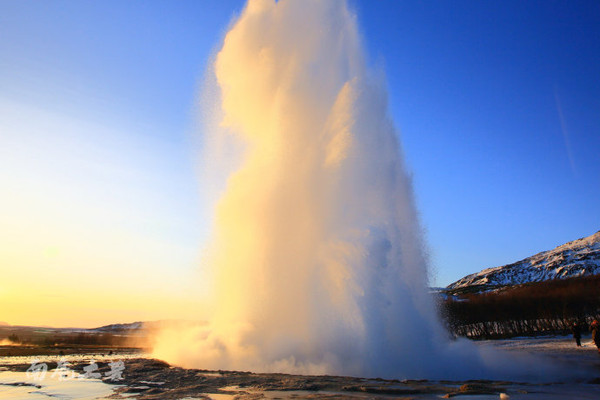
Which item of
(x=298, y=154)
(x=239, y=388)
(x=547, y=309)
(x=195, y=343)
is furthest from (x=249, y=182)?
(x=547, y=309)

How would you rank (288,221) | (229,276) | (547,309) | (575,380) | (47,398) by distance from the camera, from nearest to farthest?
1. (47,398)
2. (575,380)
3. (288,221)
4. (229,276)
5. (547,309)

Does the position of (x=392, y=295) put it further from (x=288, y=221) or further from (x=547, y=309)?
(x=547, y=309)

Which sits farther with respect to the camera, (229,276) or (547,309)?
(547,309)

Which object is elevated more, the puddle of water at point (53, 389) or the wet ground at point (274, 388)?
the wet ground at point (274, 388)

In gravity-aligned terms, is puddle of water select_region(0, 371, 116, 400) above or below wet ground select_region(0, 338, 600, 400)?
below

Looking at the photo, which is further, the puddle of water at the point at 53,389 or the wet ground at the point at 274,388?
the puddle of water at the point at 53,389

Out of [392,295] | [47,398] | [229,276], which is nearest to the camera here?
[47,398]

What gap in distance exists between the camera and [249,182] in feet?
84.1

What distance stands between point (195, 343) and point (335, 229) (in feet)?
39.4

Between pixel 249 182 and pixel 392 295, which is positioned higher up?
pixel 249 182

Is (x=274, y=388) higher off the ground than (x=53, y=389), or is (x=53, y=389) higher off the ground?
(x=274, y=388)

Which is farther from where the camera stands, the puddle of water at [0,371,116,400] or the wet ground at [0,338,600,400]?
the puddle of water at [0,371,116,400]

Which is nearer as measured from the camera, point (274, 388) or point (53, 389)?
point (274, 388)

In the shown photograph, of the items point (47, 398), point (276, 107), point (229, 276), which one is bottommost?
point (47, 398)
